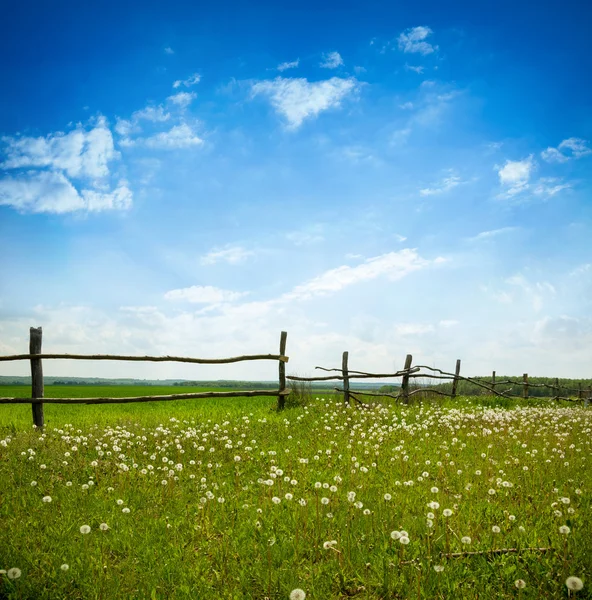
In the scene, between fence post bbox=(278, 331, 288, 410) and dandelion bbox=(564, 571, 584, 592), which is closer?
dandelion bbox=(564, 571, 584, 592)

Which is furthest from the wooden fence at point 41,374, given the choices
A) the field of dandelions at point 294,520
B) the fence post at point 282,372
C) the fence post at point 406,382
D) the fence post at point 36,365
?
the fence post at point 406,382

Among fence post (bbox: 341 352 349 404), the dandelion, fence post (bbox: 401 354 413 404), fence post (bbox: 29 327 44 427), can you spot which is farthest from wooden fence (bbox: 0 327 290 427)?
the dandelion

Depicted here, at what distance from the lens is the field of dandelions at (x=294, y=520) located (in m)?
3.89

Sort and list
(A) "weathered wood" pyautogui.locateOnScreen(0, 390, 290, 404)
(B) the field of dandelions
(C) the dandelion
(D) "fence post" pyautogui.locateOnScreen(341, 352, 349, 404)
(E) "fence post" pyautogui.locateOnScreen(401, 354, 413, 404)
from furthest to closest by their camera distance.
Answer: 1. (E) "fence post" pyautogui.locateOnScreen(401, 354, 413, 404)
2. (D) "fence post" pyautogui.locateOnScreen(341, 352, 349, 404)
3. (A) "weathered wood" pyautogui.locateOnScreen(0, 390, 290, 404)
4. (B) the field of dandelions
5. (C) the dandelion

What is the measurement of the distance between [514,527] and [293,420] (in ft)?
25.8

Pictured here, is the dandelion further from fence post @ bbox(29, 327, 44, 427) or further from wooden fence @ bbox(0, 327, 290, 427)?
fence post @ bbox(29, 327, 44, 427)

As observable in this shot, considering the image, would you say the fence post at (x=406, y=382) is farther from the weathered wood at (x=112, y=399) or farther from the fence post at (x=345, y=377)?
the weathered wood at (x=112, y=399)

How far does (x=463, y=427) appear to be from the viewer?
36.3 ft

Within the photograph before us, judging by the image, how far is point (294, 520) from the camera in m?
5.06

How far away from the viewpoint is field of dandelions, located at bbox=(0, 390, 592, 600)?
12.8 feet

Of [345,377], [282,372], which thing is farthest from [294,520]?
[345,377]

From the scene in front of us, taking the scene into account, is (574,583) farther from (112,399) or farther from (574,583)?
(112,399)

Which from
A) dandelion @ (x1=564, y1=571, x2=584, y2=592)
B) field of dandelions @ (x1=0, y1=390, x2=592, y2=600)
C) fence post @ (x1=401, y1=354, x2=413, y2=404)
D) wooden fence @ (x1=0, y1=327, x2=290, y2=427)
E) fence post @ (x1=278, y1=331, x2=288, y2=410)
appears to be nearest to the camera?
dandelion @ (x1=564, y1=571, x2=584, y2=592)

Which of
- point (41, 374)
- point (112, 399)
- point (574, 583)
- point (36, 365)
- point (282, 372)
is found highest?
point (36, 365)
